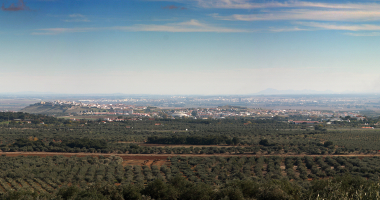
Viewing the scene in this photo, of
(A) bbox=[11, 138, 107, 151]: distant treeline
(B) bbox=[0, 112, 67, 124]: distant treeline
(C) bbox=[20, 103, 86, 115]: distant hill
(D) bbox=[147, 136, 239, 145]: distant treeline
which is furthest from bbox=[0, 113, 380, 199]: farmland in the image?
(C) bbox=[20, 103, 86, 115]: distant hill

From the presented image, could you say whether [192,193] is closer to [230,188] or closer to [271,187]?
[230,188]

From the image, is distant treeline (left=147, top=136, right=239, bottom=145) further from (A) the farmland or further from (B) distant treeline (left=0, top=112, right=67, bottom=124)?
(B) distant treeline (left=0, top=112, right=67, bottom=124)

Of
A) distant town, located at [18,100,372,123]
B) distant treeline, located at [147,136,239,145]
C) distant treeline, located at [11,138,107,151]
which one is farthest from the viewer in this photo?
distant town, located at [18,100,372,123]

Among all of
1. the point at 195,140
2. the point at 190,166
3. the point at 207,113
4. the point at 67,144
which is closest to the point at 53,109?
the point at 207,113

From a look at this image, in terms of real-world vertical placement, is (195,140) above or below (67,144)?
below

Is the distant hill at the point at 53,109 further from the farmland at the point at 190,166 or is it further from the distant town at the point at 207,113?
the farmland at the point at 190,166

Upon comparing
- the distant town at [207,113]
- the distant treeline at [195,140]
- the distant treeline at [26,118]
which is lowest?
the distant town at [207,113]

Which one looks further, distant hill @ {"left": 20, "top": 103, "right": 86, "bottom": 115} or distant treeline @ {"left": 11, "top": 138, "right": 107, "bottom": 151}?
distant hill @ {"left": 20, "top": 103, "right": 86, "bottom": 115}

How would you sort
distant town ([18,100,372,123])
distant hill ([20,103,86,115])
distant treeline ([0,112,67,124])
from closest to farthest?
distant treeline ([0,112,67,124]) → distant town ([18,100,372,123]) → distant hill ([20,103,86,115])

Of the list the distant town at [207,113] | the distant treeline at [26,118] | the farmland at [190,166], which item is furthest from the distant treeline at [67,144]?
the distant town at [207,113]

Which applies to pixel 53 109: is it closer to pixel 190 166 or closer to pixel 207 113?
pixel 207 113

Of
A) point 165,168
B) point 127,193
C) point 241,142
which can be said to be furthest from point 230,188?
point 241,142
